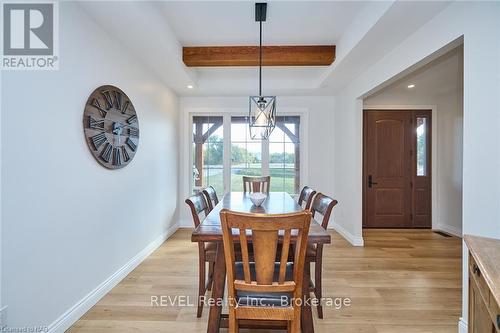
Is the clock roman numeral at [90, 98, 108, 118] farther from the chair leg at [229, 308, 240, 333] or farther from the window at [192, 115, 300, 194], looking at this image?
the window at [192, 115, 300, 194]

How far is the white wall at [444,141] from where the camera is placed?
4.50 metres

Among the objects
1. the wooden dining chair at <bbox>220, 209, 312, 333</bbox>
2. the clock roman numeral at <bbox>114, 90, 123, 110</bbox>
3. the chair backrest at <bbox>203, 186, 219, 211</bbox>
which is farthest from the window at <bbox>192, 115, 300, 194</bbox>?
the wooden dining chair at <bbox>220, 209, 312, 333</bbox>

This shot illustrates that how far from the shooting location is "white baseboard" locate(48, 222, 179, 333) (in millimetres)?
1891

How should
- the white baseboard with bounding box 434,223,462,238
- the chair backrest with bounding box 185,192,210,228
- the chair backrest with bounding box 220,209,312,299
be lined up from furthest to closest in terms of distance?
the white baseboard with bounding box 434,223,462,238 < the chair backrest with bounding box 185,192,210,228 < the chair backrest with bounding box 220,209,312,299

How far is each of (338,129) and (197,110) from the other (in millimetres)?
2613

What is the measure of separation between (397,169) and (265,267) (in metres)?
4.39

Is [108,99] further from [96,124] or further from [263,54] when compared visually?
[263,54]

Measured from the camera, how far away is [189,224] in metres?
4.91

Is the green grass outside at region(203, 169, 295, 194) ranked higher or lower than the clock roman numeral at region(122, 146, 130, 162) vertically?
lower

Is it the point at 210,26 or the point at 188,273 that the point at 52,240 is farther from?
the point at 210,26

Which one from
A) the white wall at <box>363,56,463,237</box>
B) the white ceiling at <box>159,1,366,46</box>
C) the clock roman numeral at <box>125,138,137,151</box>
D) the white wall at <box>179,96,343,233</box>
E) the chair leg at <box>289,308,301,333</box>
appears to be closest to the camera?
the chair leg at <box>289,308,301,333</box>

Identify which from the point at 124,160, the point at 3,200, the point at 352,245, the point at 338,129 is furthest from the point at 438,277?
the point at 3,200

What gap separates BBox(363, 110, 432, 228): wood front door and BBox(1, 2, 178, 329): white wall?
4.05 meters

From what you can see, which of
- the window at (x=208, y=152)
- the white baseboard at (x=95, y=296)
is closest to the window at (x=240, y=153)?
the window at (x=208, y=152)
